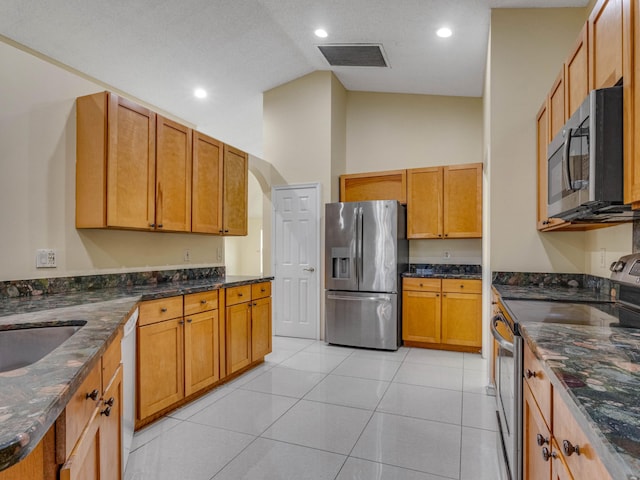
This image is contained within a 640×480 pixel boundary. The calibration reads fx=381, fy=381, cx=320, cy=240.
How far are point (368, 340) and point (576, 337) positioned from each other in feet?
10.7

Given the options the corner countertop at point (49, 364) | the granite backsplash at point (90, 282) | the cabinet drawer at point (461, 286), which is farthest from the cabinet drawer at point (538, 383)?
the cabinet drawer at point (461, 286)

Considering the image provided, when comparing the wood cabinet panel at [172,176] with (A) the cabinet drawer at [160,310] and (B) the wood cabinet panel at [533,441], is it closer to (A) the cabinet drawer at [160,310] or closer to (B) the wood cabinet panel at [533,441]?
(A) the cabinet drawer at [160,310]

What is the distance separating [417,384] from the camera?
3336mm

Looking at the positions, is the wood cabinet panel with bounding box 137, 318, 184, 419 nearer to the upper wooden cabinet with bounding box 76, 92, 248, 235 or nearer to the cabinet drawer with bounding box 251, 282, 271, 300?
the upper wooden cabinet with bounding box 76, 92, 248, 235

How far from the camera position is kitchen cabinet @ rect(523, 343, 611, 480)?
0.79 m

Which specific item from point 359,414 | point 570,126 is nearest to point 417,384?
point 359,414

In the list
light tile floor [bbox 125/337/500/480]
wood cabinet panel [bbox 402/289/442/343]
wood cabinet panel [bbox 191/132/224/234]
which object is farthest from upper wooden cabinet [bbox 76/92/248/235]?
wood cabinet panel [bbox 402/289/442/343]

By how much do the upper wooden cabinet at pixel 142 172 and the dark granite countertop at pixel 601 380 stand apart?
2.54m

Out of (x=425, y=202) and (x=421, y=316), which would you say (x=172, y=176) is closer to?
(x=425, y=202)

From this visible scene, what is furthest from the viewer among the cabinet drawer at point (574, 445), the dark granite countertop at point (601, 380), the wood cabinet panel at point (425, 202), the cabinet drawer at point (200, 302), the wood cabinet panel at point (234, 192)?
the wood cabinet panel at point (425, 202)

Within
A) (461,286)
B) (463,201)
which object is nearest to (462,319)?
(461,286)

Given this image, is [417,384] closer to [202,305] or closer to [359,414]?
[359,414]

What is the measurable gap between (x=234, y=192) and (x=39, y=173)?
171 cm

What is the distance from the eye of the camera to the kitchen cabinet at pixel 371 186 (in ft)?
16.6
